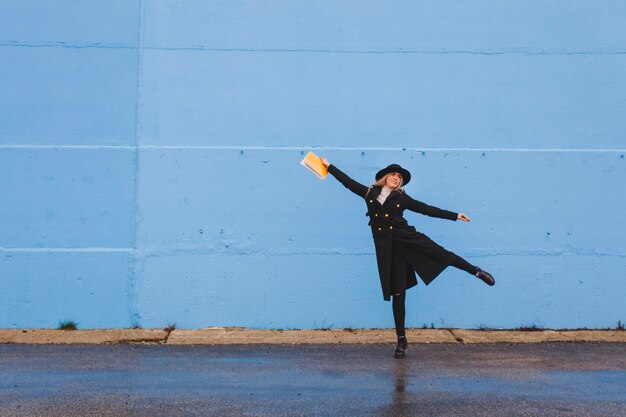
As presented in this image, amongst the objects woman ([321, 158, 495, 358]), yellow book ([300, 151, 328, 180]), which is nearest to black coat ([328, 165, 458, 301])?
woman ([321, 158, 495, 358])

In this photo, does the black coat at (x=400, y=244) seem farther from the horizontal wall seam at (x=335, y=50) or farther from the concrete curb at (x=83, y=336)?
the concrete curb at (x=83, y=336)

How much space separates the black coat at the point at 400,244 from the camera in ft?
27.0

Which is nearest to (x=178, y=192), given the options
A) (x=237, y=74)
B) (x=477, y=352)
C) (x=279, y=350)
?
(x=237, y=74)

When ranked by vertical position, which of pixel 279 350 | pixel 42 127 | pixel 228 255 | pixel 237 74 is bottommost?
pixel 279 350

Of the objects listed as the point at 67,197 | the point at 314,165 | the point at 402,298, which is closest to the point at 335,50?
the point at 314,165

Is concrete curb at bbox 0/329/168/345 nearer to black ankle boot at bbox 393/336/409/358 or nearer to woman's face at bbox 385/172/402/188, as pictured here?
black ankle boot at bbox 393/336/409/358

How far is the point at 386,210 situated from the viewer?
326 inches

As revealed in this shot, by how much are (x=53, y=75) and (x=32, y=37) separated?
450 millimetres

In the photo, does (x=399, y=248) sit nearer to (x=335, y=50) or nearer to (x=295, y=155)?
(x=295, y=155)

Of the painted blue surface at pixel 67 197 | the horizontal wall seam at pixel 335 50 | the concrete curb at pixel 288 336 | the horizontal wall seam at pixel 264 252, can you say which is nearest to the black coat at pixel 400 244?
the concrete curb at pixel 288 336

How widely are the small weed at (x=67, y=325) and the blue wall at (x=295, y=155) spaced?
8cm

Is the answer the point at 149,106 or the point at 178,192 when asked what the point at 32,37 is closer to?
the point at 149,106

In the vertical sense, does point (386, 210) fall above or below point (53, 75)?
below

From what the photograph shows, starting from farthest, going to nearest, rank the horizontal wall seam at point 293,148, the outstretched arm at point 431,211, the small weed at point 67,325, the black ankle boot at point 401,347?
1. the horizontal wall seam at point 293,148
2. the small weed at point 67,325
3. the outstretched arm at point 431,211
4. the black ankle boot at point 401,347
